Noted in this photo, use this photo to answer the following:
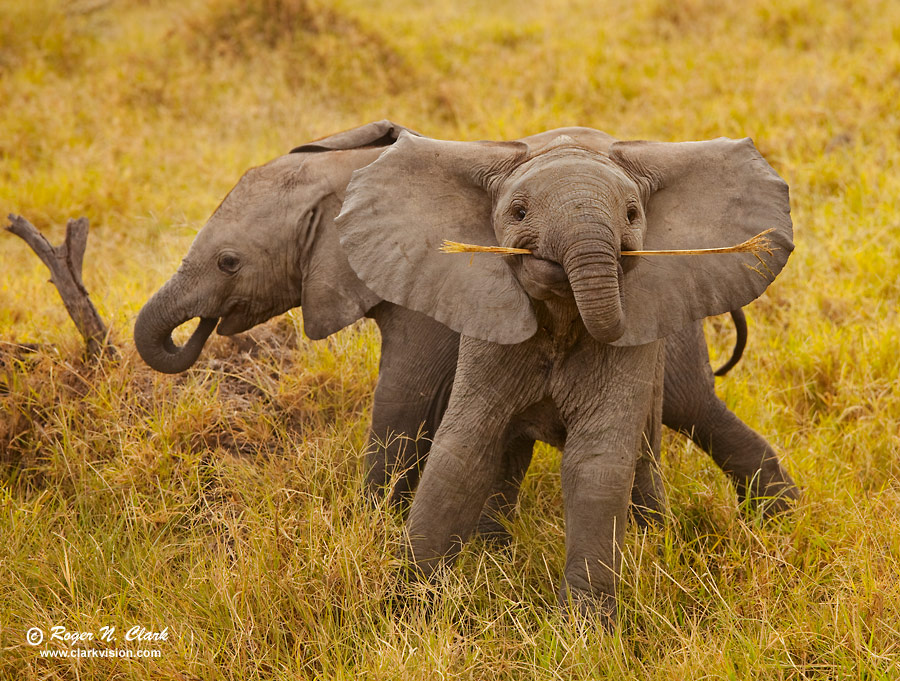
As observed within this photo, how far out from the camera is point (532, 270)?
2734 millimetres

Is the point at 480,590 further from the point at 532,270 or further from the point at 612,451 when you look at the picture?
the point at 532,270

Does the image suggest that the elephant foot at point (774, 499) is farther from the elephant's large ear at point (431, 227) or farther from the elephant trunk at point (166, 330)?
the elephant trunk at point (166, 330)

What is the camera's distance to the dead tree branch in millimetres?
4633

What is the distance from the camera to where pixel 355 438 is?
4.31 meters

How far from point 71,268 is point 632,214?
3.07 m

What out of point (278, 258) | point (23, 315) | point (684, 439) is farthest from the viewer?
point (23, 315)

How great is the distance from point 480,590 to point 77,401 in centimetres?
222

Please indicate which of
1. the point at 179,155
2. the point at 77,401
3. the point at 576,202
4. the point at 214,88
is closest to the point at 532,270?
the point at 576,202

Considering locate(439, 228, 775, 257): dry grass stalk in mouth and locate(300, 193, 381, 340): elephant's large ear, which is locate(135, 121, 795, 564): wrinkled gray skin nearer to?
locate(300, 193, 381, 340): elephant's large ear

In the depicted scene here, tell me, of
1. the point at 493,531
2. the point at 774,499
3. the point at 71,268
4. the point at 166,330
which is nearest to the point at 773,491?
the point at 774,499

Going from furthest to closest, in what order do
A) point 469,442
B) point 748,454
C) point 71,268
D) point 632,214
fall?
point 71,268 < point 748,454 < point 469,442 < point 632,214

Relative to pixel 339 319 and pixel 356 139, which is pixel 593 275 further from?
pixel 356 139

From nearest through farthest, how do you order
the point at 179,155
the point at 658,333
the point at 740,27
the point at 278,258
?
the point at 658,333 < the point at 278,258 < the point at 179,155 < the point at 740,27

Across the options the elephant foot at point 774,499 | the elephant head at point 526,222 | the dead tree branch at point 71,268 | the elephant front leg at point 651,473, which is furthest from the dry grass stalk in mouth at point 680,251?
the dead tree branch at point 71,268
